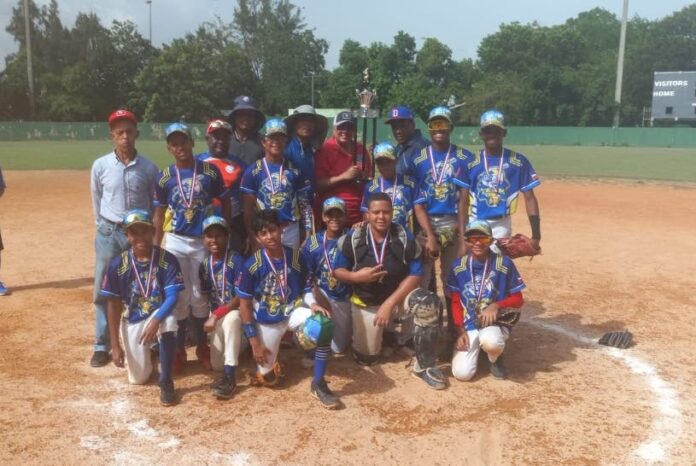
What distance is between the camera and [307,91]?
68438mm

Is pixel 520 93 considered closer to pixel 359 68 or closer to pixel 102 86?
pixel 359 68

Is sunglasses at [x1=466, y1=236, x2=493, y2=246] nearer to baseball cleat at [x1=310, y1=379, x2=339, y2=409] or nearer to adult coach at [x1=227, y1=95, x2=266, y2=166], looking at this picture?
baseball cleat at [x1=310, y1=379, x2=339, y2=409]

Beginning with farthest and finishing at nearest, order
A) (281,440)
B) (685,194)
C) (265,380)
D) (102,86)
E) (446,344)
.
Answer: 1. (102,86)
2. (685,194)
3. (446,344)
4. (265,380)
5. (281,440)

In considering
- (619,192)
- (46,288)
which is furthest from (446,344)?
(619,192)

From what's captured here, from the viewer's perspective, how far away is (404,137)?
18.7 ft

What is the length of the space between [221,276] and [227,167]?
1.09m

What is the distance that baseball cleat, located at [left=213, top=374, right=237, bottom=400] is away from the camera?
4.41 meters

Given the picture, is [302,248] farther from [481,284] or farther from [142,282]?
[481,284]

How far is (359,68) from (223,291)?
63.5m

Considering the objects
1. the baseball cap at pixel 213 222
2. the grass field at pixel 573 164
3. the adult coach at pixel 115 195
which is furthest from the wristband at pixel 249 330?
the grass field at pixel 573 164

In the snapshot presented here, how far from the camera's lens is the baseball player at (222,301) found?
4551 millimetres

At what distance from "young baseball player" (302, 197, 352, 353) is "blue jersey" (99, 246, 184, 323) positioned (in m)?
1.09

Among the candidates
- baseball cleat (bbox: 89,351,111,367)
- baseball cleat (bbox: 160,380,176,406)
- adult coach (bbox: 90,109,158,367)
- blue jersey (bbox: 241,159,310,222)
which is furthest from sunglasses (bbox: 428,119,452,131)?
baseball cleat (bbox: 89,351,111,367)

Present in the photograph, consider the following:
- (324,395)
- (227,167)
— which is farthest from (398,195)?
(324,395)
